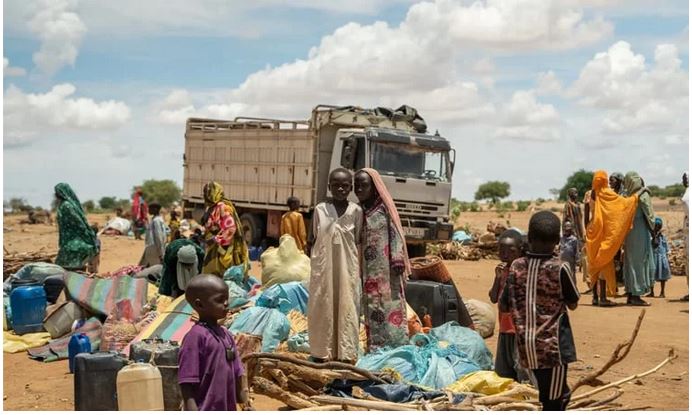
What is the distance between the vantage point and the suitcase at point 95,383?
6.33 m

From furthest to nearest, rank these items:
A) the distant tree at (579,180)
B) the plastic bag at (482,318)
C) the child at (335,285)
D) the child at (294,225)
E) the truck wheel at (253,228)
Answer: the distant tree at (579,180) → the truck wheel at (253,228) → the child at (294,225) → the plastic bag at (482,318) → the child at (335,285)

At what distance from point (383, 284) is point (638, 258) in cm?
616

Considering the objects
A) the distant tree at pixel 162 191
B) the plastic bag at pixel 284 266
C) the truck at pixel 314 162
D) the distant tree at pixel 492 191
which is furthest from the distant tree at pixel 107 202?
the plastic bag at pixel 284 266

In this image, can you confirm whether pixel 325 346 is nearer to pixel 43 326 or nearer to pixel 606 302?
pixel 43 326

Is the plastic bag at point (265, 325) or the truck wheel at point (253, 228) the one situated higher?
the truck wheel at point (253, 228)

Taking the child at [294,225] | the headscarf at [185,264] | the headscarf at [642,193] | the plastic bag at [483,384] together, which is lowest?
the plastic bag at [483,384]

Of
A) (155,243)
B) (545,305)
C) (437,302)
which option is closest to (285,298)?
(437,302)

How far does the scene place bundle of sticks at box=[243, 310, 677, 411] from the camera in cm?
588

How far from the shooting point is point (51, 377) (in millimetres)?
7891

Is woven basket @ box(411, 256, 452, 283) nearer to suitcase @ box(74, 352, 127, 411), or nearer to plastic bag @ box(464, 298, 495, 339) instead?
plastic bag @ box(464, 298, 495, 339)

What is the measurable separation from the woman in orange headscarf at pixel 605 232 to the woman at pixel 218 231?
5.39 metres

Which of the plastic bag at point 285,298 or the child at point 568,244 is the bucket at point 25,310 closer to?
the plastic bag at point 285,298

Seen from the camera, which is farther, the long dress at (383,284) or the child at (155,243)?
the child at (155,243)

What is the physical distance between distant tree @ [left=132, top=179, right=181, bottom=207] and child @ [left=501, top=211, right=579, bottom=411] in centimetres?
5497
